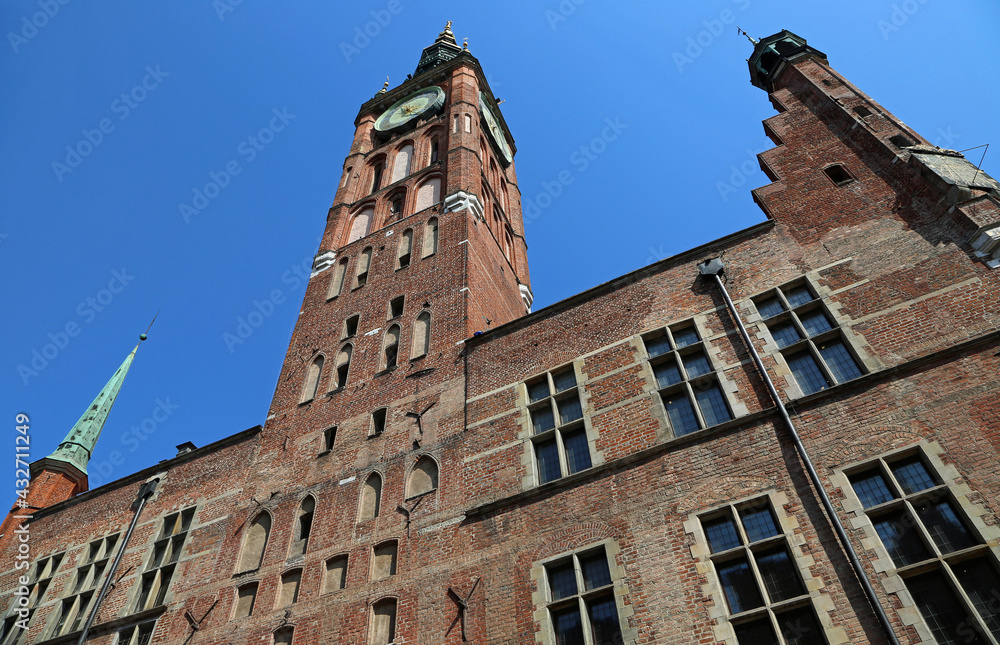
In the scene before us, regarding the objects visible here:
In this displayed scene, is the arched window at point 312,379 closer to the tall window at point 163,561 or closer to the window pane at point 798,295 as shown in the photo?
the tall window at point 163,561

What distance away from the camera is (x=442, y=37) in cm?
5975

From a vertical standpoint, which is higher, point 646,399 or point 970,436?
point 646,399

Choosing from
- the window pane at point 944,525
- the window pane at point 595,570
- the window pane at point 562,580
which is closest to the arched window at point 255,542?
the window pane at point 562,580

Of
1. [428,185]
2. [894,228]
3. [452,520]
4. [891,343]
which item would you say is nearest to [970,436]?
[891,343]

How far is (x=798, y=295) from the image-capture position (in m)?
17.6

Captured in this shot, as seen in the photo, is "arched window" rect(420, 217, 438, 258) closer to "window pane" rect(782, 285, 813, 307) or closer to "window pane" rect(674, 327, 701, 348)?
"window pane" rect(674, 327, 701, 348)

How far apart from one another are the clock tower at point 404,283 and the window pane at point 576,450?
3.33 metres

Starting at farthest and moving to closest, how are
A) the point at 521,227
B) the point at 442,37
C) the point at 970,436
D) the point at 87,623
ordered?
the point at 442,37
the point at 521,227
the point at 87,623
the point at 970,436

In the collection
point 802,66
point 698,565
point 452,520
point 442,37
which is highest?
point 442,37

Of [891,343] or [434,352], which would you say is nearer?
[891,343]

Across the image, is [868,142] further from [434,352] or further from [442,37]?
[442,37]

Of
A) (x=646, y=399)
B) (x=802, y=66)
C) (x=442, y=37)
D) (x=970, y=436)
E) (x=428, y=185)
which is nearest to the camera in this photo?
(x=970, y=436)

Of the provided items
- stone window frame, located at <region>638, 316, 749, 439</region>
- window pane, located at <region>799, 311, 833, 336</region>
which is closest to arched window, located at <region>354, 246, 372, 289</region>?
stone window frame, located at <region>638, 316, 749, 439</region>

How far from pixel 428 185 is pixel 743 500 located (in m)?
24.5
